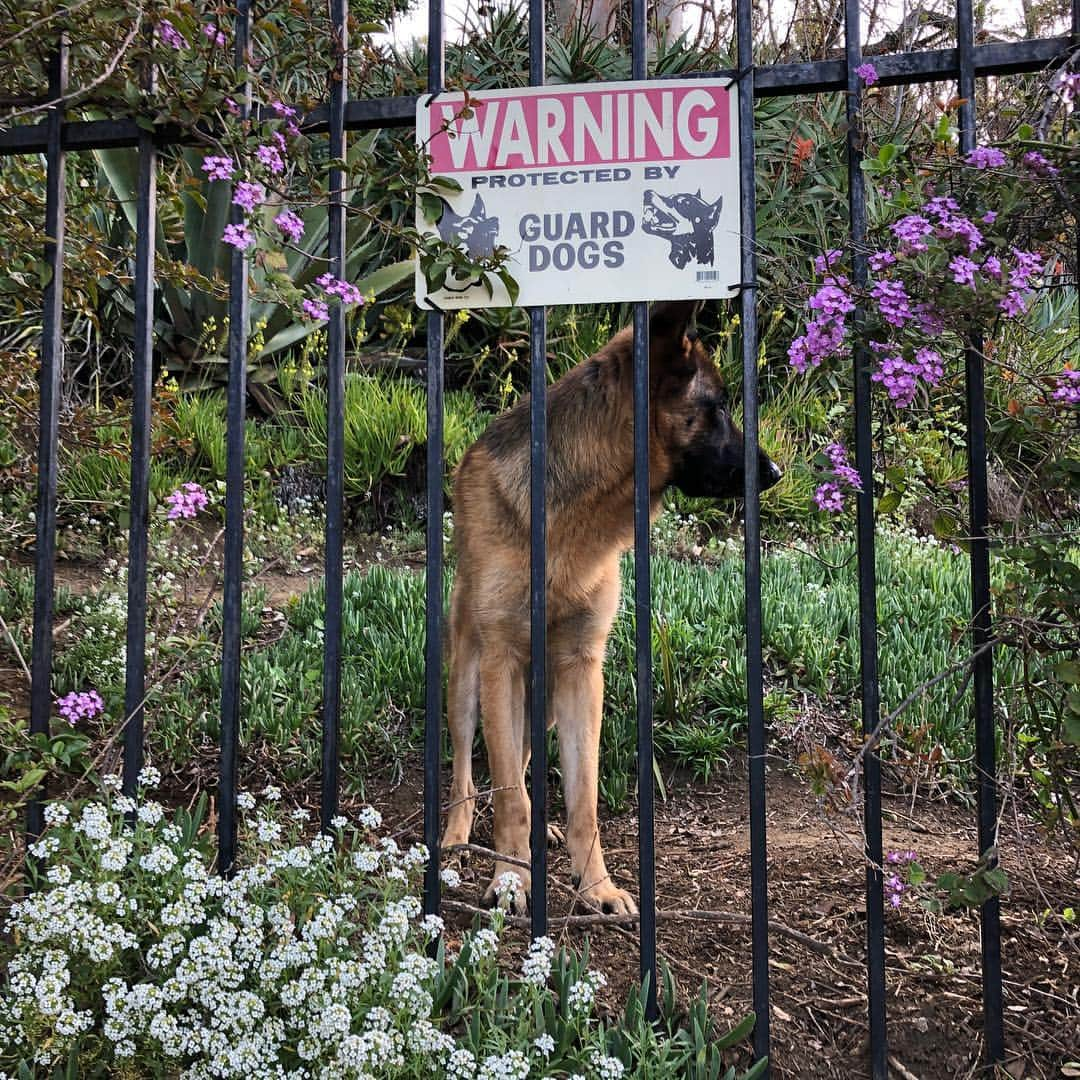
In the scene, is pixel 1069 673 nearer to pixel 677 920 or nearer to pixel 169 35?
pixel 677 920

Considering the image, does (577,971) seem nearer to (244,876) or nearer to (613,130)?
(244,876)

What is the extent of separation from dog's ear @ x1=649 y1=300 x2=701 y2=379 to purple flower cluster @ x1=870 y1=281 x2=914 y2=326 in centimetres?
95

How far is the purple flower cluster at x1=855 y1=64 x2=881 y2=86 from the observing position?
225 centimetres

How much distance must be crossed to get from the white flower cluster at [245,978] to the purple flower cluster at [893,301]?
145cm

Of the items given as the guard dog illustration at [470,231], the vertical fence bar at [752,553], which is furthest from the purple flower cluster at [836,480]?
the guard dog illustration at [470,231]

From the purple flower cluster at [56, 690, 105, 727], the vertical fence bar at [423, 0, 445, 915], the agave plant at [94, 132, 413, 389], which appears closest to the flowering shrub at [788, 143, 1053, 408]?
the vertical fence bar at [423, 0, 445, 915]

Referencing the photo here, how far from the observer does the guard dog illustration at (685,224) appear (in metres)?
2.35

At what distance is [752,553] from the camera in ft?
7.72

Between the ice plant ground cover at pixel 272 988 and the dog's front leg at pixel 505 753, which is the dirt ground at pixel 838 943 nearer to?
the dog's front leg at pixel 505 753

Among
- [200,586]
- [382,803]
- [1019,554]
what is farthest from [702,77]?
[200,586]

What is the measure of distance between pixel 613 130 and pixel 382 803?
2425 millimetres

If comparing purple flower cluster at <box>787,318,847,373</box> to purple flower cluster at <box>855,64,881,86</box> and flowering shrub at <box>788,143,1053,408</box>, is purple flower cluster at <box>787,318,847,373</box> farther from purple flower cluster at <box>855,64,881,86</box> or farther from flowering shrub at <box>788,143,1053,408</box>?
purple flower cluster at <box>855,64,881,86</box>

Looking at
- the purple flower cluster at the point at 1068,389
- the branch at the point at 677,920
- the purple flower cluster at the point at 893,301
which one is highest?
the purple flower cluster at the point at 893,301

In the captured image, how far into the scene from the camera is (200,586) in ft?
17.2
